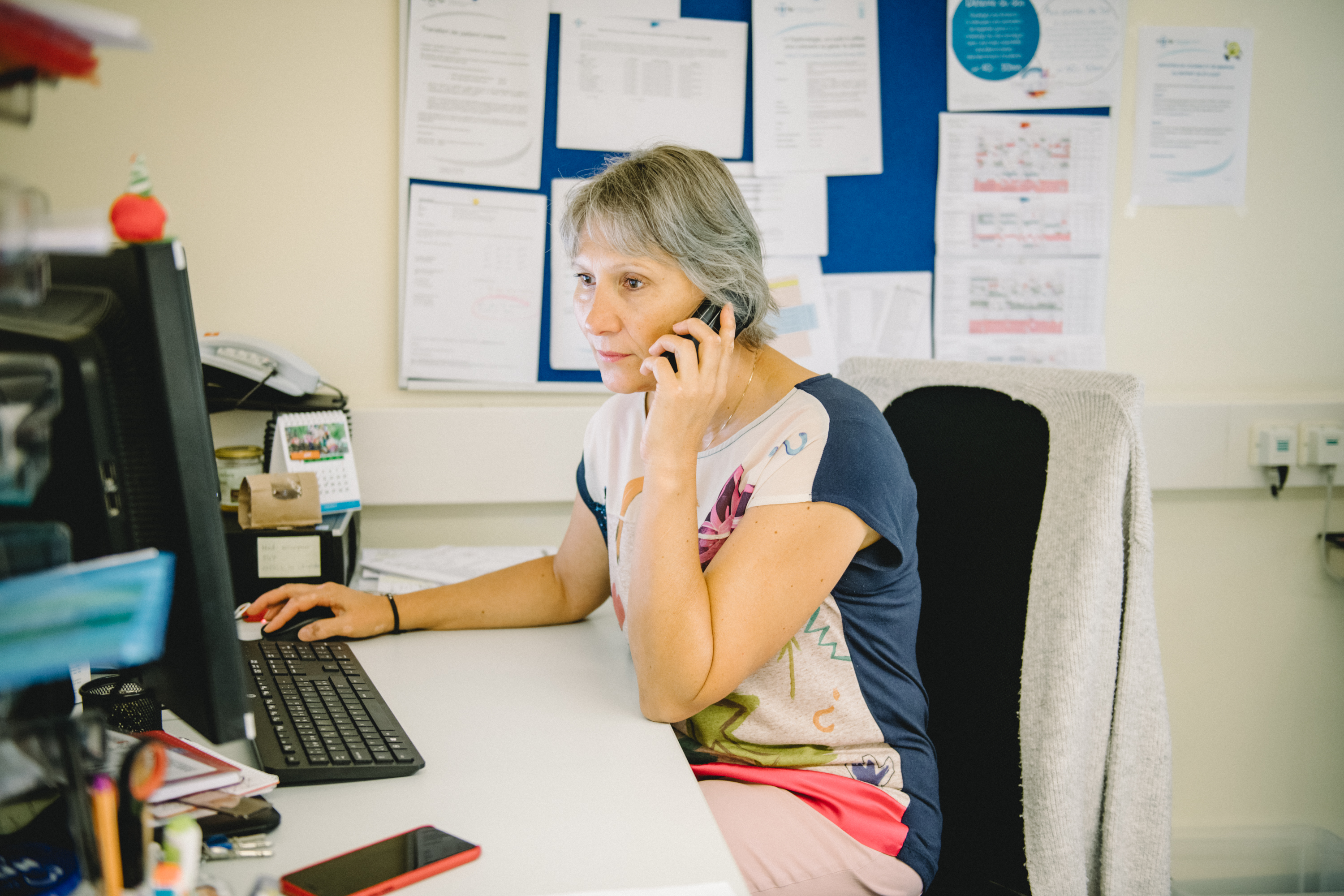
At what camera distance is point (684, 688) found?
100 centimetres

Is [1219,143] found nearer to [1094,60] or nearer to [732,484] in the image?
[1094,60]

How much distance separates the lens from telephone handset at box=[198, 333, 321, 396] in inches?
63.9

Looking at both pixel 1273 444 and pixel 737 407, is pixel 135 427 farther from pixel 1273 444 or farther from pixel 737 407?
pixel 1273 444

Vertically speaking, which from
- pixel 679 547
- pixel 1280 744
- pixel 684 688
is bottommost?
pixel 1280 744

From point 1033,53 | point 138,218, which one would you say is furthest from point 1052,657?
point 1033,53

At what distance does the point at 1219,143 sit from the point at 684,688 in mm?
1861

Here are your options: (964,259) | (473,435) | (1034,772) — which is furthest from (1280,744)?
(473,435)

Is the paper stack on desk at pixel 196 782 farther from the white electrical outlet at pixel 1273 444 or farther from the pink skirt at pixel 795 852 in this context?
the white electrical outlet at pixel 1273 444

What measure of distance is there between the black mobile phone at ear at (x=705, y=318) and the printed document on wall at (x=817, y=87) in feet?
2.93

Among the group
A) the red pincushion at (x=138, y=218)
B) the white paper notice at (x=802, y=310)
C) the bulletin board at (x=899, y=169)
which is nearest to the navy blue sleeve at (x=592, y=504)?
the bulletin board at (x=899, y=169)

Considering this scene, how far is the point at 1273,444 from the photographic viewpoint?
2.08 meters

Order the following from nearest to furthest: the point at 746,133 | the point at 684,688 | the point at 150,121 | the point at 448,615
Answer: the point at 684,688 → the point at 448,615 → the point at 150,121 → the point at 746,133

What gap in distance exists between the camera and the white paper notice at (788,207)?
201 cm

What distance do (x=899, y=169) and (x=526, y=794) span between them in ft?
5.30
